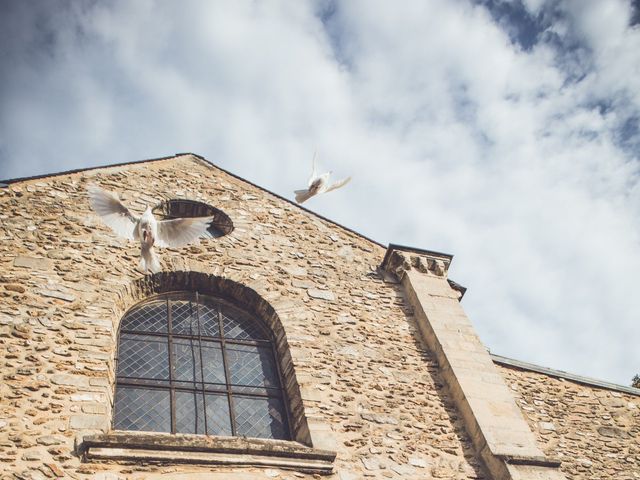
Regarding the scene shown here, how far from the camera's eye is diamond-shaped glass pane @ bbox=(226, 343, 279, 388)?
6930mm

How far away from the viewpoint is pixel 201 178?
32.8ft

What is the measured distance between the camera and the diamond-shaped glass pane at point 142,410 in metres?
5.96

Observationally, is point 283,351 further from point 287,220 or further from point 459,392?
point 287,220

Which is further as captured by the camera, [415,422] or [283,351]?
[283,351]

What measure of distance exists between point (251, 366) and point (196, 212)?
3225mm

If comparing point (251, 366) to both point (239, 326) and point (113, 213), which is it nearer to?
point (239, 326)

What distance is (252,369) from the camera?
279 inches

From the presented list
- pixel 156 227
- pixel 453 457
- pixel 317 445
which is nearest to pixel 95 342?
pixel 156 227

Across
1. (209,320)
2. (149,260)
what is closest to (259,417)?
(209,320)

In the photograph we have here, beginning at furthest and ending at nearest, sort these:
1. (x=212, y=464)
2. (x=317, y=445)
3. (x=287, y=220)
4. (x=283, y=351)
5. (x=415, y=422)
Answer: (x=287, y=220) → (x=283, y=351) → (x=415, y=422) → (x=317, y=445) → (x=212, y=464)

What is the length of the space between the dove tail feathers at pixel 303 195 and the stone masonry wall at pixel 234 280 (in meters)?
0.66

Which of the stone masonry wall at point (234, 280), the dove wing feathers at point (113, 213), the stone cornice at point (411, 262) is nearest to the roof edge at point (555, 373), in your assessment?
the stone masonry wall at point (234, 280)

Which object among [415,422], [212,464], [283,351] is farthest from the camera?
[283,351]

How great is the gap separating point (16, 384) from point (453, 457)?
4440mm
